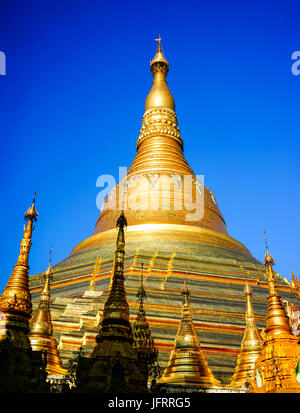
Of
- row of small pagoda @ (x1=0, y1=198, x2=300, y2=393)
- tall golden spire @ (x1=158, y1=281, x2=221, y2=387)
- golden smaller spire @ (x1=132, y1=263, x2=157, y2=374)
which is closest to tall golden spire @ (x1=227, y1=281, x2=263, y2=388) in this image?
row of small pagoda @ (x1=0, y1=198, x2=300, y2=393)

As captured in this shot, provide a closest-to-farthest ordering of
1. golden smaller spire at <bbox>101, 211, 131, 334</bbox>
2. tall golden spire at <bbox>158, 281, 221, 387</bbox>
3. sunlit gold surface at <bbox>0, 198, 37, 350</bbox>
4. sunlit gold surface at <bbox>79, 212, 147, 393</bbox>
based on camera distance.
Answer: sunlit gold surface at <bbox>79, 212, 147, 393</bbox>
sunlit gold surface at <bbox>0, 198, 37, 350</bbox>
golden smaller spire at <bbox>101, 211, 131, 334</bbox>
tall golden spire at <bbox>158, 281, 221, 387</bbox>

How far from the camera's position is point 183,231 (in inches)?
1011

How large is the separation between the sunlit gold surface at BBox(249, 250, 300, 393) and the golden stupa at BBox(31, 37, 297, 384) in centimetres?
403

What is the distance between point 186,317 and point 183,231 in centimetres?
1175

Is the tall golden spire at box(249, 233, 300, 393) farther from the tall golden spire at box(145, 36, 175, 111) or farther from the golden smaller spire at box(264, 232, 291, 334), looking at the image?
the tall golden spire at box(145, 36, 175, 111)

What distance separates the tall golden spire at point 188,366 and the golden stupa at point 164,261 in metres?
1.72

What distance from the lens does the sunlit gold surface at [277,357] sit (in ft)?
33.4

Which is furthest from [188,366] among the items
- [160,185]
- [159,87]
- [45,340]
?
[159,87]

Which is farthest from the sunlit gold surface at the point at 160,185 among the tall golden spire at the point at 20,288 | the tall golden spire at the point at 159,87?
the tall golden spire at the point at 20,288

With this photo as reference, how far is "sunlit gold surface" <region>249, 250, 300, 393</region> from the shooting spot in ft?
33.4

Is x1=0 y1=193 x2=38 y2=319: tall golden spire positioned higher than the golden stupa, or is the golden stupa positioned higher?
the golden stupa

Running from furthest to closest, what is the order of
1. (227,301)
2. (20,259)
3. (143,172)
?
(143,172)
(227,301)
(20,259)

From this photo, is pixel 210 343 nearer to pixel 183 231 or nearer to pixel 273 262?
pixel 273 262
